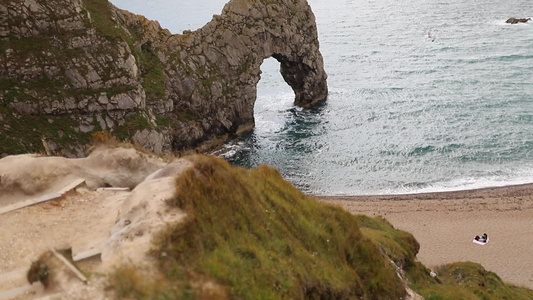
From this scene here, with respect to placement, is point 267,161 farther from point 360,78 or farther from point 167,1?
point 167,1

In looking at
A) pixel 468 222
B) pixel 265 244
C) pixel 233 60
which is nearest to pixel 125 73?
pixel 233 60

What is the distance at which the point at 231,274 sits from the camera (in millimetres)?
10930

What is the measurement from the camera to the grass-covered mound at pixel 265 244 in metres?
11.0

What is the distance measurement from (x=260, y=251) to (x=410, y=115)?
55875mm

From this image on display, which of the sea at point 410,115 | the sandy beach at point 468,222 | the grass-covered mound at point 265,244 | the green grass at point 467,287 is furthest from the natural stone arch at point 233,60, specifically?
the grass-covered mound at point 265,244

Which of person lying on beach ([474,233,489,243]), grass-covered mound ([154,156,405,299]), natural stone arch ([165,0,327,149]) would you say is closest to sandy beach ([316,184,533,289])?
person lying on beach ([474,233,489,243])

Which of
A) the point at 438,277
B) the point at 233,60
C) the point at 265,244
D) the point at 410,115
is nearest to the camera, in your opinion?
the point at 265,244

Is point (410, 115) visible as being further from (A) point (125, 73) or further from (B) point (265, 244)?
(B) point (265, 244)

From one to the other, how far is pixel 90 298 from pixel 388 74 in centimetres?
7960

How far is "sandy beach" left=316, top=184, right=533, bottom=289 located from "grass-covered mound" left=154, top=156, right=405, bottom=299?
2080cm

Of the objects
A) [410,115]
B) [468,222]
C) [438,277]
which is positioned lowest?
[468,222]

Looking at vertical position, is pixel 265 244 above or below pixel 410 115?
above

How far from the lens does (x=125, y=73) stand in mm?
43719

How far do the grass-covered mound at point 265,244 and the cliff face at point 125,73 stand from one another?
24.4 meters
